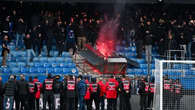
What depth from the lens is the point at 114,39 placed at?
20.2 meters

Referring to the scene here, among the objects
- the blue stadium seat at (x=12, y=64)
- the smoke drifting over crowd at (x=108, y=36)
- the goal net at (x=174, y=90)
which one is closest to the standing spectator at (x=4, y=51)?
the blue stadium seat at (x=12, y=64)

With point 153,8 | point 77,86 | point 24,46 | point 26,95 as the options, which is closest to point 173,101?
point 77,86

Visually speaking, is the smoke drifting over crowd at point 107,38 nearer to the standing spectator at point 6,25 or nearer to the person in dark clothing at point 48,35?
the person in dark clothing at point 48,35

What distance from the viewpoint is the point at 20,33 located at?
1862 centimetres

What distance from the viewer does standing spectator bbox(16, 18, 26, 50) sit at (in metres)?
18.4

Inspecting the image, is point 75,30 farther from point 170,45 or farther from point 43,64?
point 170,45

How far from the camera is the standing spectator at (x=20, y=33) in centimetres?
1844

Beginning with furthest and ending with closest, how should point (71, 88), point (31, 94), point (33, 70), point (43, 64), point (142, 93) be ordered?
1. point (43, 64)
2. point (33, 70)
3. point (142, 93)
4. point (31, 94)
5. point (71, 88)

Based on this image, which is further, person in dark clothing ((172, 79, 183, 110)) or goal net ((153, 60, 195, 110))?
person in dark clothing ((172, 79, 183, 110))

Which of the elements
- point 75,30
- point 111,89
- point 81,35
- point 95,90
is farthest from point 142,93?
point 75,30

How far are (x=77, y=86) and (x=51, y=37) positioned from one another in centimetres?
645

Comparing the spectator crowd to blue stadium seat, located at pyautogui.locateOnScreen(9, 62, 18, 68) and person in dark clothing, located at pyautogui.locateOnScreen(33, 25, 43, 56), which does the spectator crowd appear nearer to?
person in dark clothing, located at pyautogui.locateOnScreen(33, 25, 43, 56)

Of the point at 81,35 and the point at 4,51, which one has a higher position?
the point at 81,35

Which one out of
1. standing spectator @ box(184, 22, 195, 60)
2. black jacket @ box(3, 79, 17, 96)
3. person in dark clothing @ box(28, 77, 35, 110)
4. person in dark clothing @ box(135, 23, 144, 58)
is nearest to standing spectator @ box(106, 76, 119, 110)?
person in dark clothing @ box(28, 77, 35, 110)
